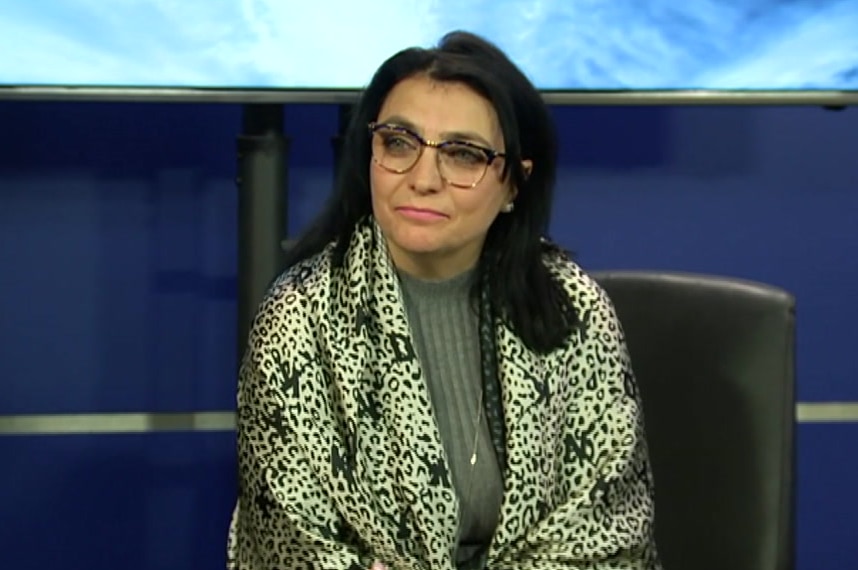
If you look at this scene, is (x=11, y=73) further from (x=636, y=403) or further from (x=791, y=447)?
(x=791, y=447)

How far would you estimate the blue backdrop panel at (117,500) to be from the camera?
272 centimetres

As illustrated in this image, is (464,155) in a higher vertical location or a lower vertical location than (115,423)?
higher

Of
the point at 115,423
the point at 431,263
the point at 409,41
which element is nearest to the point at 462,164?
the point at 431,263

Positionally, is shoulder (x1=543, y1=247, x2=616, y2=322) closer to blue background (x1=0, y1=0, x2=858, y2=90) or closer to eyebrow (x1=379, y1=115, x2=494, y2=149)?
eyebrow (x1=379, y1=115, x2=494, y2=149)

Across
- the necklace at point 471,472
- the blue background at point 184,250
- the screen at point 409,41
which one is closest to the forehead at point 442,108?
the necklace at point 471,472

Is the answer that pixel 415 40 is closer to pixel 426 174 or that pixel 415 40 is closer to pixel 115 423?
pixel 426 174

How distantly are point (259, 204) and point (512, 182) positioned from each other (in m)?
0.72

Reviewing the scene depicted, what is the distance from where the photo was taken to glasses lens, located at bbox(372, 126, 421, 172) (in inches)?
65.4

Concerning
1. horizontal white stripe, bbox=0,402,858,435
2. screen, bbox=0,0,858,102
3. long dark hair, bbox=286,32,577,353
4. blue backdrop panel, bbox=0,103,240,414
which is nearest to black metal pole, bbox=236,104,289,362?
screen, bbox=0,0,858,102

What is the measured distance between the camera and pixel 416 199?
1651mm

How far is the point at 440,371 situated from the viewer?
5.70 ft

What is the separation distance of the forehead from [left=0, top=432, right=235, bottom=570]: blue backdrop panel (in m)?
1.25

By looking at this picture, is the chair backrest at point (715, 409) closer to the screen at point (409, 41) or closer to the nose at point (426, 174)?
the nose at point (426, 174)

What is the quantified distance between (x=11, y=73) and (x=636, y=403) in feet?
3.83
